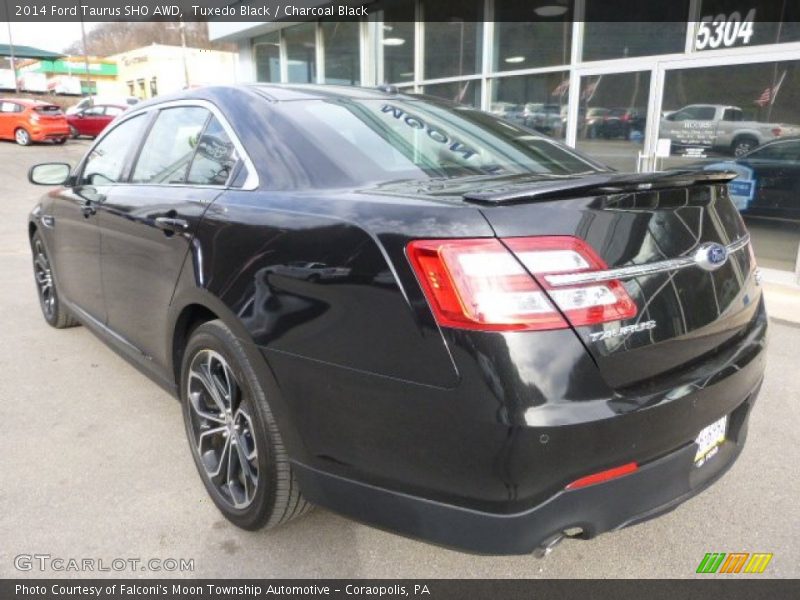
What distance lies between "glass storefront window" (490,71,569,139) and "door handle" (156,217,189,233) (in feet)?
19.9

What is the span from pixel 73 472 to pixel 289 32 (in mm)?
13152

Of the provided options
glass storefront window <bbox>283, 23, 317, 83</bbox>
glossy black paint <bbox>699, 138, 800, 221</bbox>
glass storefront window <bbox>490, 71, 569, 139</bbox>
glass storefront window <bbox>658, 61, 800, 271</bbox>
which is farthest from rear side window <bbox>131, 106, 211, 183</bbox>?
glass storefront window <bbox>283, 23, 317, 83</bbox>

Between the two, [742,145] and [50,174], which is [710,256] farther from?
[742,145]

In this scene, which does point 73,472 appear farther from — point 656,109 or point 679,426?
point 656,109

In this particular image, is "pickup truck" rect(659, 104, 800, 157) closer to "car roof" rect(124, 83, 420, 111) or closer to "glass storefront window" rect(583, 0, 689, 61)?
"glass storefront window" rect(583, 0, 689, 61)

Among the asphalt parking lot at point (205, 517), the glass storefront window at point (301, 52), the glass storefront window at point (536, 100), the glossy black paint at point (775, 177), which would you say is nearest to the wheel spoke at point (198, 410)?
the asphalt parking lot at point (205, 517)

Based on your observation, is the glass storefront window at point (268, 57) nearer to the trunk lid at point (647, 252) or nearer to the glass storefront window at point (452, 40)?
the glass storefront window at point (452, 40)

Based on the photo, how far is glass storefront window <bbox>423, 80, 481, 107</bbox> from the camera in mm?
9672

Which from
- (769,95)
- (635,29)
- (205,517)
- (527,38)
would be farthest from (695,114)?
(205,517)

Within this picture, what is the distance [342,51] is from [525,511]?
12354 millimetres

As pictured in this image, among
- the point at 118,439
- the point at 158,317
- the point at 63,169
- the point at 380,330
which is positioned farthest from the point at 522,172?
the point at 63,169

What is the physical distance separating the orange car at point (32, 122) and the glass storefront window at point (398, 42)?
1605cm

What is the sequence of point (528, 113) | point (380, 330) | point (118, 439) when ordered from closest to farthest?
point (380, 330)
point (118, 439)
point (528, 113)

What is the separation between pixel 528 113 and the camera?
8.86 meters
